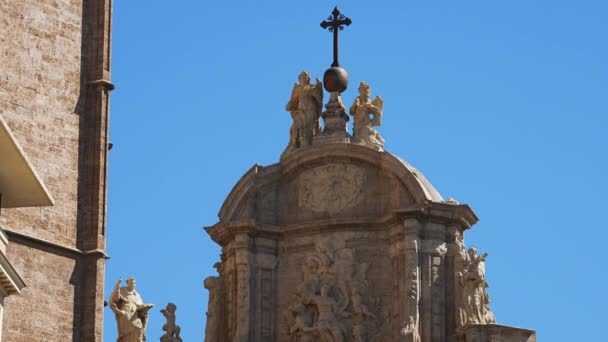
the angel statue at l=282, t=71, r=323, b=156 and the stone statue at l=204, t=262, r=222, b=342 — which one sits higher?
the angel statue at l=282, t=71, r=323, b=156

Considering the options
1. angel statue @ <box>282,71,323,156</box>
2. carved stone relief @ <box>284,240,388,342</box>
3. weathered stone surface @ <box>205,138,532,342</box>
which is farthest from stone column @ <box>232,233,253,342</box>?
angel statue @ <box>282,71,323,156</box>

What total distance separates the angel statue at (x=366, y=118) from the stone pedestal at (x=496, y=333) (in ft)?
13.8

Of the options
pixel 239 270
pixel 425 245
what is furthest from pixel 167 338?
pixel 425 245

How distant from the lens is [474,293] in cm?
4647

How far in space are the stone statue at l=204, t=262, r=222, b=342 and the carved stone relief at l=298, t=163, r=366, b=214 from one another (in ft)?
7.16

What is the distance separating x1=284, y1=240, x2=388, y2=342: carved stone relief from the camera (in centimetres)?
4681

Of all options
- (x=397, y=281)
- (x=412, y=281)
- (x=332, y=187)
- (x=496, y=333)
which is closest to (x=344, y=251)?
(x=397, y=281)

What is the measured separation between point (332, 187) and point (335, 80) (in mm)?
2232

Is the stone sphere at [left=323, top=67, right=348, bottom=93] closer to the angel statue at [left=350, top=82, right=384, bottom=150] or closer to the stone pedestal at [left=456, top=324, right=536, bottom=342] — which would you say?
the angel statue at [left=350, top=82, right=384, bottom=150]

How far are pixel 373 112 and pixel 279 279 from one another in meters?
3.57

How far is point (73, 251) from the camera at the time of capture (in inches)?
1790

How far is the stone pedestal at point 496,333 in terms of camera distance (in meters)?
45.8

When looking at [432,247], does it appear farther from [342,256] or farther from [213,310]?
[213,310]

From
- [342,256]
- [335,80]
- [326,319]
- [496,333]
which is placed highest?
[335,80]
